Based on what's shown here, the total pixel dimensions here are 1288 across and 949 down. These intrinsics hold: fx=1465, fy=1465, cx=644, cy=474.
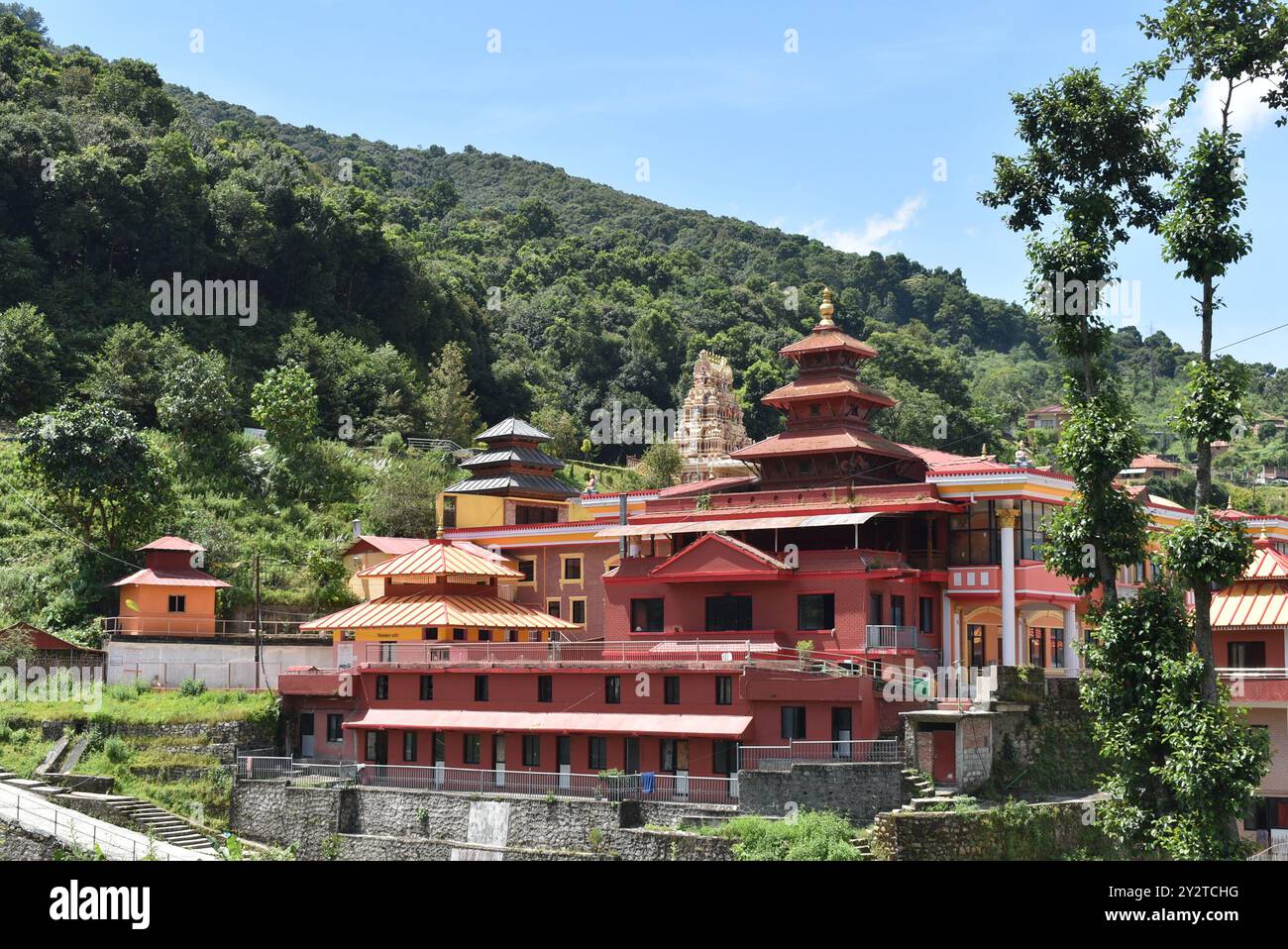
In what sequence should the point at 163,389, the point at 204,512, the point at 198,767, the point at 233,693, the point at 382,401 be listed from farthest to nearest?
the point at 382,401
the point at 163,389
the point at 204,512
the point at 233,693
the point at 198,767

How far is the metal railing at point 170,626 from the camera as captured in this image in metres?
57.5

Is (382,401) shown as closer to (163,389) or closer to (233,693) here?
(163,389)

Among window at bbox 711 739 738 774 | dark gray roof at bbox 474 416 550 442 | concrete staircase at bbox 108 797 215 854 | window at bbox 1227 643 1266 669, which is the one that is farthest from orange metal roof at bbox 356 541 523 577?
window at bbox 1227 643 1266 669

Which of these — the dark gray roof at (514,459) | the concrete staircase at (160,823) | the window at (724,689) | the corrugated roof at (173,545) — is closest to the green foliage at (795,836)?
the window at (724,689)

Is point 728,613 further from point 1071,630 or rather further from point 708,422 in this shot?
point 708,422

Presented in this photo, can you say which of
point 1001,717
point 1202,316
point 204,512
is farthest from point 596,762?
point 204,512

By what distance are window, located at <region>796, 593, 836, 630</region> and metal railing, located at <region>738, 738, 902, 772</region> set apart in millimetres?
5403

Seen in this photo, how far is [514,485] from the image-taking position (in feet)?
224

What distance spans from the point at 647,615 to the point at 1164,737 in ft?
74.1

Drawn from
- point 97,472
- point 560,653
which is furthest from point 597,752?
point 97,472

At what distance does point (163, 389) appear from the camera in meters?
78.4

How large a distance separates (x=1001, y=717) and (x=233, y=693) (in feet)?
91.1

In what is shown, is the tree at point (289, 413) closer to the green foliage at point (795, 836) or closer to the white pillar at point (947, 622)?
the white pillar at point (947, 622)

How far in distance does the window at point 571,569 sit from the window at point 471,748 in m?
12.7
